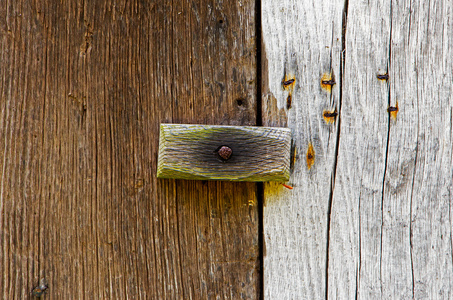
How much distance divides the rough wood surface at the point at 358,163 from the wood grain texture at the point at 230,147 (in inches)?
3.1

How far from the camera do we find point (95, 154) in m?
1.05

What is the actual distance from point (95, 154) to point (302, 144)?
583 mm

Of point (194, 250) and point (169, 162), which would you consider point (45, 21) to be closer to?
point (169, 162)

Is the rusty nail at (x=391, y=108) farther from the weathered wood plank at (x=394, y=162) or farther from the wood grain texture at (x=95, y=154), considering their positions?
the wood grain texture at (x=95, y=154)

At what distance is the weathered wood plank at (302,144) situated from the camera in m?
1.06

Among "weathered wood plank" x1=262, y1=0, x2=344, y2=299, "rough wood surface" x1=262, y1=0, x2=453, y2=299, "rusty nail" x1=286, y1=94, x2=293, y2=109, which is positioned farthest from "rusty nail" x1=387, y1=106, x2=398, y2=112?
"rusty nail" x1=286, y1=94, x2=293, y2=109

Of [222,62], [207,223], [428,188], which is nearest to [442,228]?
[428,188]

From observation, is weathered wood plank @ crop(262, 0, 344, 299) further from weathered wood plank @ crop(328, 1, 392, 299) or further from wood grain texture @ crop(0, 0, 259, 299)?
wood grain texture @ crop(0, 0, 259, 299)

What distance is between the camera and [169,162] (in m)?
0.98

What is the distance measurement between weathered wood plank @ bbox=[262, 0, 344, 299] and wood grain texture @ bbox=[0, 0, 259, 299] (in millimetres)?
178

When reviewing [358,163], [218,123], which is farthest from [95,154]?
[358,163]

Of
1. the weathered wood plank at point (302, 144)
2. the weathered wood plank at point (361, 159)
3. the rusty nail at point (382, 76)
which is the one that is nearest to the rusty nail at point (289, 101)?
the weathered wood plank at point (302, 144)

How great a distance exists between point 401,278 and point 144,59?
0.96 meters

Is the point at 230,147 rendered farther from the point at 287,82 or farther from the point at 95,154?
the point at 95,154
